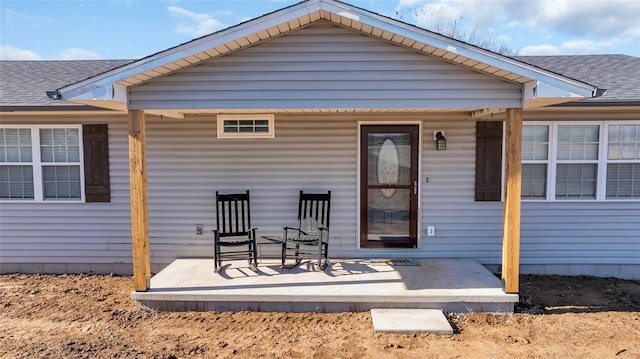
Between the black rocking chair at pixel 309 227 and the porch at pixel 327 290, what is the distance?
1.16ft

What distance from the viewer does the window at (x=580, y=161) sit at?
532 centimetres

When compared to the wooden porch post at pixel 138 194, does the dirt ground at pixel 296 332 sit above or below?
below

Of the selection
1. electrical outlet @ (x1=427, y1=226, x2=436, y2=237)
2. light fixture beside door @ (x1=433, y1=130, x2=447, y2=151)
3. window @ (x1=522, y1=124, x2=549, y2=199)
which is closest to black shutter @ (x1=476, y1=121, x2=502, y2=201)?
window @ (x1=522, y1=124, x2=549, y2=199)

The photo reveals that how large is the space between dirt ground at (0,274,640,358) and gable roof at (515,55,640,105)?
7.77ft

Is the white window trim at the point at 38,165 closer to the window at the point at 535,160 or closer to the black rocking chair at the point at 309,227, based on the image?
the black rocking chair at the point at 309,227

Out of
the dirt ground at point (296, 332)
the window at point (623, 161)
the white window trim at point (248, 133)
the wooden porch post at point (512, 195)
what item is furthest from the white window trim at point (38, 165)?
the window at point (623, 161)

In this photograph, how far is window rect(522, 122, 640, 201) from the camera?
17.5 ft

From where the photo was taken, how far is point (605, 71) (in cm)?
608

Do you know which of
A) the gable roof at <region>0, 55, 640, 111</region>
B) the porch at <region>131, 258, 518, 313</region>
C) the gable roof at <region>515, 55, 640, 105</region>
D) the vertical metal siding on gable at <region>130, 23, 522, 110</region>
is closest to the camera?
the vertical metal siding on gable at <region>130, 23, 522, 110</region>

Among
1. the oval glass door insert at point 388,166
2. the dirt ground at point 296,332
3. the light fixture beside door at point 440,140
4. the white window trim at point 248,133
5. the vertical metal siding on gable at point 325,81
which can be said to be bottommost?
the dirt ground at point 296,332

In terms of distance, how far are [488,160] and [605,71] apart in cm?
259

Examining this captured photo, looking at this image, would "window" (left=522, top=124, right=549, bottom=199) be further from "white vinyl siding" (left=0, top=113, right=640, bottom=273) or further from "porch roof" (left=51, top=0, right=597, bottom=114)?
"porch roof" (left=51, top=0, right=597, bottom=114)

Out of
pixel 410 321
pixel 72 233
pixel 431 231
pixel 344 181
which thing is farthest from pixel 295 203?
pixel 72 233

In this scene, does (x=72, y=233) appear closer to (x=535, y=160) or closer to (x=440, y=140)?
(x=440, y=140)
